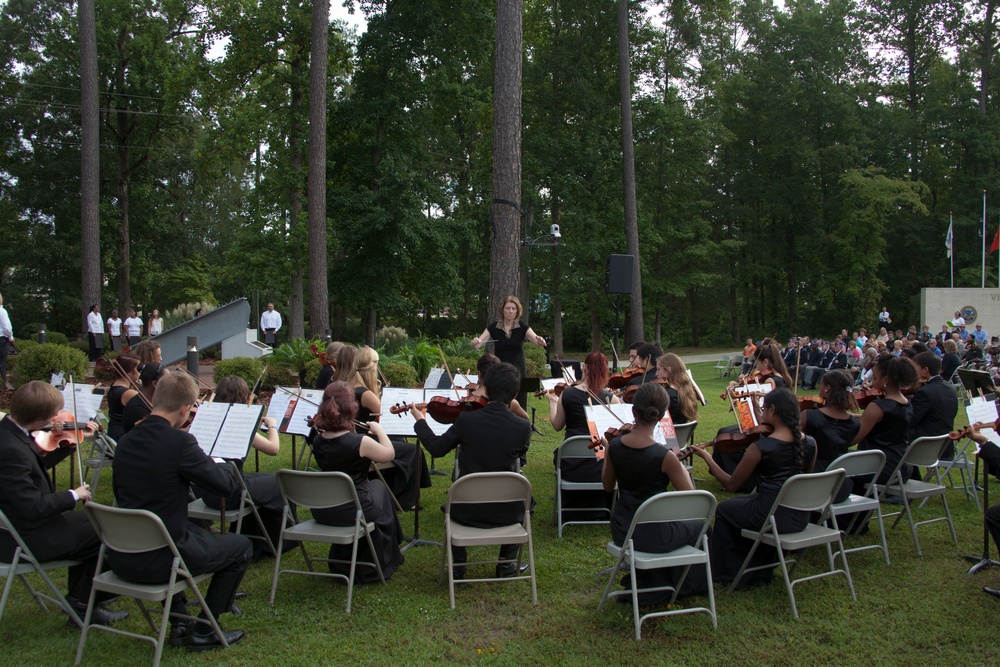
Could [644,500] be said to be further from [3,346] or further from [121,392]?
[3,346]

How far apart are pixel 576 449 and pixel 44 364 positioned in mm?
10643

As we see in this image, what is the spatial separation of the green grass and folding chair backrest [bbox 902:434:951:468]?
698 mm

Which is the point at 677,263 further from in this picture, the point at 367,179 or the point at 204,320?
the point at 204,320

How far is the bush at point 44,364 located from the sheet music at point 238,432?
9.20m

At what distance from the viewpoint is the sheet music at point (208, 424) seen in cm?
473

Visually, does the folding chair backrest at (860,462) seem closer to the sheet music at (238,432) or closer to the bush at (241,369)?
→ the sheet music at (238,432)

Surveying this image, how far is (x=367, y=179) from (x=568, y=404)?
19077 mm

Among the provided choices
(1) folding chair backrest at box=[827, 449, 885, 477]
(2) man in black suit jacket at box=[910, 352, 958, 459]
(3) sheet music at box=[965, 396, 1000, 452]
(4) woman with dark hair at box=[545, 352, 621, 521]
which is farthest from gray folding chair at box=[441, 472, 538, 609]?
(2) man in black suit jacket at box=[910, 352, 958, 459]

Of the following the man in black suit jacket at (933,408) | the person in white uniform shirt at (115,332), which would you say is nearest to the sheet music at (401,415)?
the man in black suit jacket at (933,408)

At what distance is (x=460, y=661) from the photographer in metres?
3.79

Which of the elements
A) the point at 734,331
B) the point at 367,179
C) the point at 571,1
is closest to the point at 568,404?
the point at 367,179

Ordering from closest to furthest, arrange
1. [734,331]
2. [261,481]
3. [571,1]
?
1. [261,481]
2. [571,1]
3. [734,331]

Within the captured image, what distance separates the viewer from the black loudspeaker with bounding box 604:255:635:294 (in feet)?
46.3

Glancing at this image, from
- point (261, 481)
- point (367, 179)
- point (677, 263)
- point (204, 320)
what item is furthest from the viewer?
point (677, 263)
